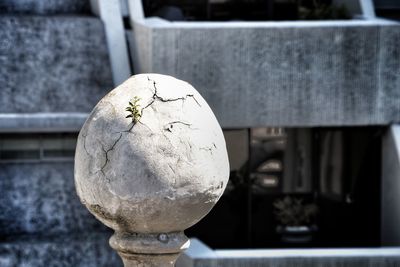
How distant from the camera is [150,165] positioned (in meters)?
8.23

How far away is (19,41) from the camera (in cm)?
2033

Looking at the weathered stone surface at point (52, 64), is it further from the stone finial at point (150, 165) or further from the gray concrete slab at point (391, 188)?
the stone finial at point (150, 165)

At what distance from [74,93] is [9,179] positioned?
1545mm

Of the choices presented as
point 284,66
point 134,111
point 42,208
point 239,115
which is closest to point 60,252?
point 42,208

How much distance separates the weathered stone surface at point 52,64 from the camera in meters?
19.6

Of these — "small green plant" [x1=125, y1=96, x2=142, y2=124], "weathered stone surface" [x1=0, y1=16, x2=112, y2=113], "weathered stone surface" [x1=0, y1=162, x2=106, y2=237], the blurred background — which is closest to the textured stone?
the blurred background

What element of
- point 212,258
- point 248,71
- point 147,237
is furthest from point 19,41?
point 147,237

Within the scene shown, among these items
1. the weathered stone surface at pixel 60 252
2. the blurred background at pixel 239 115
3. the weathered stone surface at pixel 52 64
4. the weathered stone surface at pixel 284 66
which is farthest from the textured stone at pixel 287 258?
the weathered stone surface at pixel 52 64

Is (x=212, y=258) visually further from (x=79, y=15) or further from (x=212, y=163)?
(x=212, y=163)

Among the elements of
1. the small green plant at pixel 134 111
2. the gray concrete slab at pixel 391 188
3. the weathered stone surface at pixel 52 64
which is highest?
the small green plant at pixel 134 111

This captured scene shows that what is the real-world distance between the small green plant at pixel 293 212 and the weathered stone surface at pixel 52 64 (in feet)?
10.4

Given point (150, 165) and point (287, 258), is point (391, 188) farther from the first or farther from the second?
point (150, 165)

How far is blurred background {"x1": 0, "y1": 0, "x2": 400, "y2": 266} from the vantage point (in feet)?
62.7

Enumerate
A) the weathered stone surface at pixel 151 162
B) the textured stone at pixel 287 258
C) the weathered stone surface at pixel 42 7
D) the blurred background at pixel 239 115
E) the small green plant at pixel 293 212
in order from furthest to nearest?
1. the weathered stone surface at pixel 42 7
2. the small green plant at pixel 293 212
3. the blurred background at pixel 239 115
4. the textured stone at pixel 287 258
5. the weathered stone surface at pixel 151 162
